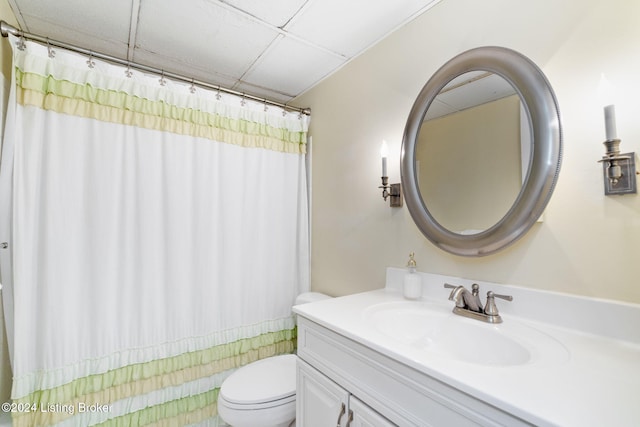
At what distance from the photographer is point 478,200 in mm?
1160

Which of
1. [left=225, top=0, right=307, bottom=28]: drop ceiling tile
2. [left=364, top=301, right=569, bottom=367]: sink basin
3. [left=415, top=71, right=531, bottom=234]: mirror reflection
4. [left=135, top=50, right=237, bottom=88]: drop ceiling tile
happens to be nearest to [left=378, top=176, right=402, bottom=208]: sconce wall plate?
[left=415, top=71, right=531, bottom=234]: mirror reflection

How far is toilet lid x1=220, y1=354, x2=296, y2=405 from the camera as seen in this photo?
137 cm

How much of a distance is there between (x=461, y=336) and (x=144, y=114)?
193 centimetres

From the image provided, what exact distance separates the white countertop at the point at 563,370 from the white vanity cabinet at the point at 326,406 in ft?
0.72

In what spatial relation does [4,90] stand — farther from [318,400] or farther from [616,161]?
[616,161]

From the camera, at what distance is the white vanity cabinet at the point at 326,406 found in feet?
2.95

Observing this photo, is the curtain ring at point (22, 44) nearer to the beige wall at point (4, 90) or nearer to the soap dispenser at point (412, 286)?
the beige wall at point (4, 90)

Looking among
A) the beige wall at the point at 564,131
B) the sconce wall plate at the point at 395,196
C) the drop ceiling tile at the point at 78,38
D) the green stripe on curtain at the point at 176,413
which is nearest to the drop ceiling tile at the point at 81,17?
the drop ceiling tile at the point at 78,38

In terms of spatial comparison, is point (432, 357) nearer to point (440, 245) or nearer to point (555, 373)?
point (555, 373)

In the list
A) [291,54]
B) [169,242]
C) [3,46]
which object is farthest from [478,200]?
[3,46]

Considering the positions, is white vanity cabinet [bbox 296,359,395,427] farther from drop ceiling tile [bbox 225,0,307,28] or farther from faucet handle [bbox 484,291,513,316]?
drop ceiling tile [bbox 225,0,307,28]

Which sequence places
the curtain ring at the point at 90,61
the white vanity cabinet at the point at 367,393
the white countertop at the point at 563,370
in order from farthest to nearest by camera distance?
the curtain ring at the point at 90,61
the white vanity cabinet at the point at 367,393
the white countertop at the point at 563,370

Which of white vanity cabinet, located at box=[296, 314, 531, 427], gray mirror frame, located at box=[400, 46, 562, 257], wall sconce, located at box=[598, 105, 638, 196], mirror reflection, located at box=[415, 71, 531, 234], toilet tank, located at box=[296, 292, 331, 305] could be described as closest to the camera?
white vanity cabinet, located at box=[296, 314, 531, 427]

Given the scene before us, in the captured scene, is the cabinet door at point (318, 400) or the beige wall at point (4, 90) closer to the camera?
the cabinet door at point (318, 400)
